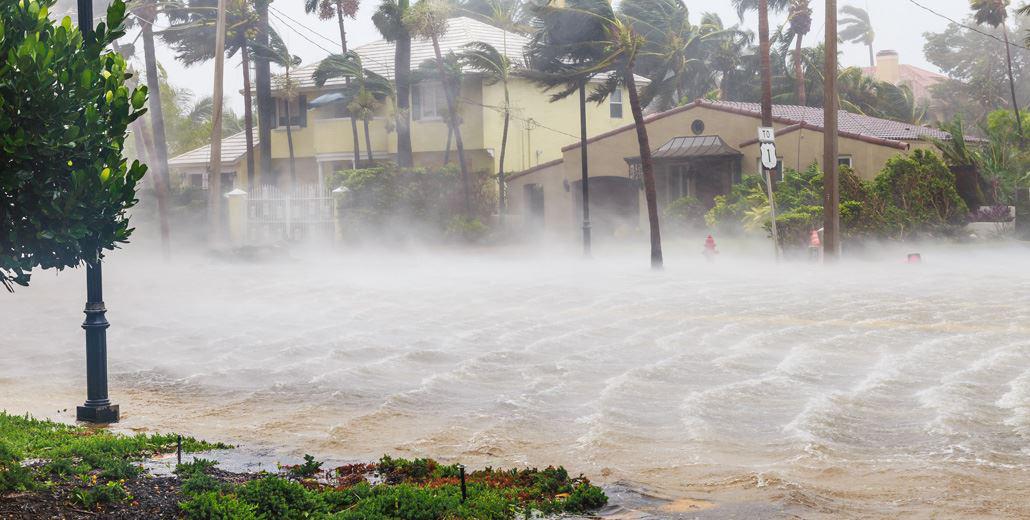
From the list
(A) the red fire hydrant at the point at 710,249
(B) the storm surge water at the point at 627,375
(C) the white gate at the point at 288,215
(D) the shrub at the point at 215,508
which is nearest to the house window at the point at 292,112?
(C) the white gate at the point at 288,215

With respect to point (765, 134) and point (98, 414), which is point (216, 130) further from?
point (98, 414)

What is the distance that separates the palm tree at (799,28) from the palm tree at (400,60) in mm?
20091

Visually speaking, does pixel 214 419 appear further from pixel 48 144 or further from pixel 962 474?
pixel 962 474

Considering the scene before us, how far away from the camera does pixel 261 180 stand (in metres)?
54.6

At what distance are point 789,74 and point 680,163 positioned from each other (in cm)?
2423

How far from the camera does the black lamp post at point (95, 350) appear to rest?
1210cm

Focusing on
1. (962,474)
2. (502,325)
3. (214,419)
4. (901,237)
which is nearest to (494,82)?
(901,237)

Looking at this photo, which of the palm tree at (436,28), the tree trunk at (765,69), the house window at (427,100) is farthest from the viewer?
the house window at (427,100)

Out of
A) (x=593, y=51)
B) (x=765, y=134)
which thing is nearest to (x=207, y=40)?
(x=593, y=51)

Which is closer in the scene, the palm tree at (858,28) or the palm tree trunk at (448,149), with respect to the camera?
the palm tree trunk at (448,149)

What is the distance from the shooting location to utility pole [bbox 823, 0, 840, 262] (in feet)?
102

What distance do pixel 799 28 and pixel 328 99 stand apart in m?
24.0

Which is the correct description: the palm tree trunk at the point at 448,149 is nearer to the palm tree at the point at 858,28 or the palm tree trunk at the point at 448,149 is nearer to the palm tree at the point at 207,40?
the palm tree at the point at 207,40

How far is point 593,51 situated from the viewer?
34062 mm
